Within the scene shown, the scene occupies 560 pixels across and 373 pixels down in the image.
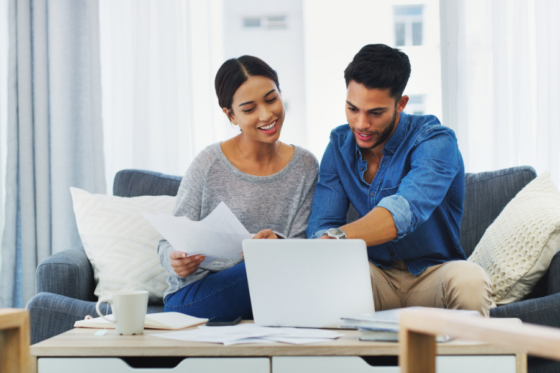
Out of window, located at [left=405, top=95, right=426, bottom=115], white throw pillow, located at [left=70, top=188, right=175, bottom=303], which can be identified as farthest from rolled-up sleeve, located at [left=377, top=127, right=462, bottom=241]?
window, located at [left=405, top=95, right=426, bottom=115]

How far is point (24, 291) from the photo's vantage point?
2.48m

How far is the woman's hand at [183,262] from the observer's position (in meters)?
1.34

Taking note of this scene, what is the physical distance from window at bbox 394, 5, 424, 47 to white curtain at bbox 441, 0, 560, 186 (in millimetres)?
188

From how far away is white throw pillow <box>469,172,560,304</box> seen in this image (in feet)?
4.97

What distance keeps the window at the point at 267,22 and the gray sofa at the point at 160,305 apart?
3.42ft

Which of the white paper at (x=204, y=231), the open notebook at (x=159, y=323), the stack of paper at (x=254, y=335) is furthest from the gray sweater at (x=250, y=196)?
the stack of paper at (x=254, y=335)

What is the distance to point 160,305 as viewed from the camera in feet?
6.00

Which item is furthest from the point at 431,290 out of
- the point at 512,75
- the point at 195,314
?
the point at 512,75

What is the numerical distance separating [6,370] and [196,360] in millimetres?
326

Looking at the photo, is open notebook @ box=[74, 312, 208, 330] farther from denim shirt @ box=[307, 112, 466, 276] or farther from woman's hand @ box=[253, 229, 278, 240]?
denim shirt @ box=[307, 112, 466, 276]

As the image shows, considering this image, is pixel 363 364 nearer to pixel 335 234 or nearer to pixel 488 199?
pixel 335 234

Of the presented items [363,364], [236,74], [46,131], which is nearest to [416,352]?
[363,364]

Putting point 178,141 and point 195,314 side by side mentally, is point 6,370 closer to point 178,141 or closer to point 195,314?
point 195,314

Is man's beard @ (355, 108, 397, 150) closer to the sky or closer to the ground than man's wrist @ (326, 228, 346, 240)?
closer to the sky
